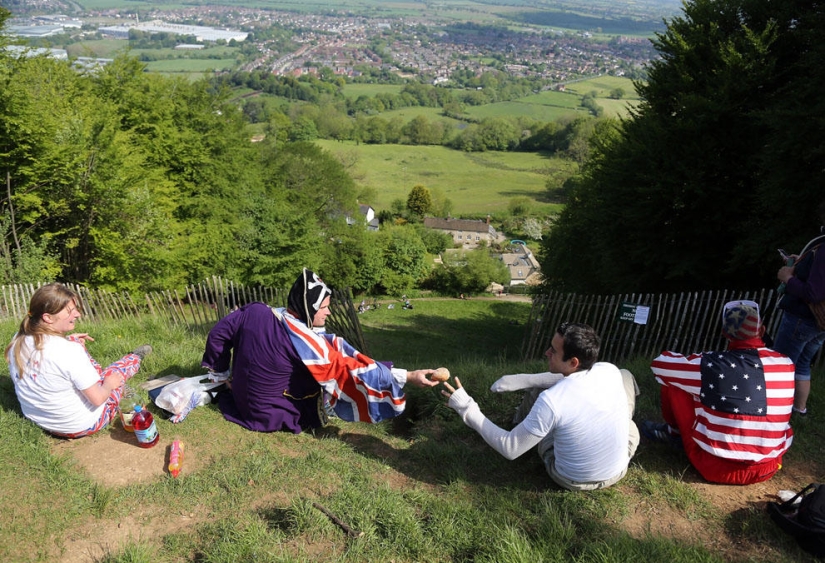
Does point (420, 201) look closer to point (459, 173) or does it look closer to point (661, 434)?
point (459, 173)

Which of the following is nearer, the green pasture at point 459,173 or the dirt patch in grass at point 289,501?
the dirt patch in grass at point 289,501

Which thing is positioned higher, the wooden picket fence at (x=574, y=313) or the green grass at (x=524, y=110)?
the wooden picket fence at (x=574, y=313)

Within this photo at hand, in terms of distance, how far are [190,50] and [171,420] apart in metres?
202

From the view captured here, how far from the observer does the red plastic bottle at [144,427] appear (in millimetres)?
4414

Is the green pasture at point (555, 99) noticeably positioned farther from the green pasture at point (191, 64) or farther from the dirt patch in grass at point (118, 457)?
the dirt patch in grass at point (118, 457)

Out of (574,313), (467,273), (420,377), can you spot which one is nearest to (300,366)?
(420,377)

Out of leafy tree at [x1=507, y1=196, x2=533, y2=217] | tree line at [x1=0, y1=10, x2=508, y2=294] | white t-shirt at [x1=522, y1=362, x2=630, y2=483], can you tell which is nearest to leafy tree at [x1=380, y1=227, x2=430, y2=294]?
tree line at [x1=0, y1=10, x2=508, y2=294]

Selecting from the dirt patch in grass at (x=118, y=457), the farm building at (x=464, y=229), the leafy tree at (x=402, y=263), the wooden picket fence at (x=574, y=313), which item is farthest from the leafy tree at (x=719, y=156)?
the farm building at (x=464, y=229)

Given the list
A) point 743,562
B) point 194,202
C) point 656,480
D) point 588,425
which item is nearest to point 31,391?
point 588,425

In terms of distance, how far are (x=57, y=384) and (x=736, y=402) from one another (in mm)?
5015

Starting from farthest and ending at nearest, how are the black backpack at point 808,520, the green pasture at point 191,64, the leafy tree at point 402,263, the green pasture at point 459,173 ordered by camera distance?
the green pasture at point 191,64 → the green pasture at point 459,173 → the leafy tree at point 402,263 → the black backpack at point 808,520

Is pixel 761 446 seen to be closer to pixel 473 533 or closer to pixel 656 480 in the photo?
pixel 656 480

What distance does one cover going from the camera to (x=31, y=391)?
4273 mm

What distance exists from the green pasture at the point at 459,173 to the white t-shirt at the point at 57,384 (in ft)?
213
